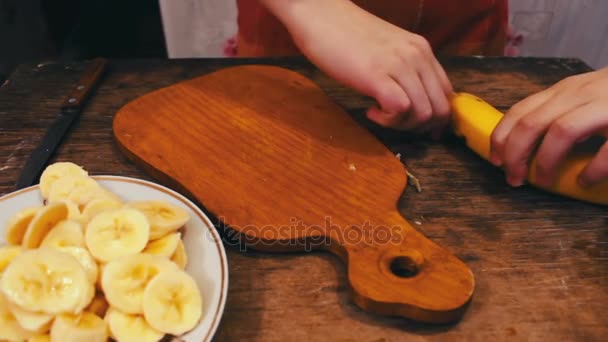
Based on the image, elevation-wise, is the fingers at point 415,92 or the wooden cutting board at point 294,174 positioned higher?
the fingers at point 415,92

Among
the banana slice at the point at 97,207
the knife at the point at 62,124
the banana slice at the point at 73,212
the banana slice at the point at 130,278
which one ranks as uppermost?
the banana slice at the point at 73,212

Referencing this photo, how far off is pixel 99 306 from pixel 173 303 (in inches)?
3.8

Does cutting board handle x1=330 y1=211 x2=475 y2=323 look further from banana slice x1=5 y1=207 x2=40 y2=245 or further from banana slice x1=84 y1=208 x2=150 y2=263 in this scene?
banana slice x1=5 y1=207 x2=40 y2=245

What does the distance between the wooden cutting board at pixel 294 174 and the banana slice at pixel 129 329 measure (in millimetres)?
201

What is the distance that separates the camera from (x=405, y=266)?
0.69 metres

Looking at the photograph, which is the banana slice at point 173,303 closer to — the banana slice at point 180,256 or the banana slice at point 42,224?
the banana slice at point 180,256

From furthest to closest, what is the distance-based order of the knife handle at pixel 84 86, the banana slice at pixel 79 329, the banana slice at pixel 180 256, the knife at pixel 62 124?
the knife handle at pixel 84 86 → the knife at pixel 62 124 → the banana slice at pixel 180 256 → the banana slice at pixel 79 329

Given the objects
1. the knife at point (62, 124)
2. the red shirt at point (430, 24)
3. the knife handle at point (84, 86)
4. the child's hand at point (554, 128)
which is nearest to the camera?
the child's hand at point (554, 128)

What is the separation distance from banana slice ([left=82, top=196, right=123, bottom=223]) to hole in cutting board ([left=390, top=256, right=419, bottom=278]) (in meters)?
0.38

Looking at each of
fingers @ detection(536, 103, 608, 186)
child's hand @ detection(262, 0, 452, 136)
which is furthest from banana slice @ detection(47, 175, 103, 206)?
fingers @ detection(536, 103, 608, 186)

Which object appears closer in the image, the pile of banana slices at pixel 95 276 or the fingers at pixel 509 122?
the pile of banana slices at pixel 95 276

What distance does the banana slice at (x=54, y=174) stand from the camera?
2.42 ft

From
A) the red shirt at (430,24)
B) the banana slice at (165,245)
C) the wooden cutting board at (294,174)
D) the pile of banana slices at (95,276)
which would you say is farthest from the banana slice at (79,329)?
the red shirt at (430,24)

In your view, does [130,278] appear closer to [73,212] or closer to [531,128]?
[73,212]
